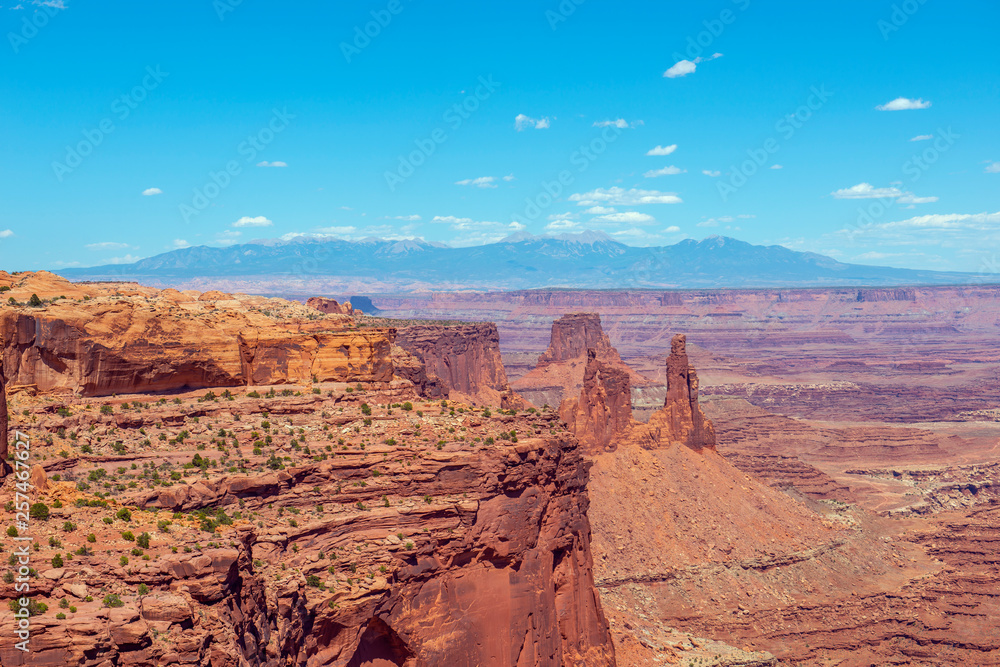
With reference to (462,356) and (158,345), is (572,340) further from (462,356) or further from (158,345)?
(158,345)

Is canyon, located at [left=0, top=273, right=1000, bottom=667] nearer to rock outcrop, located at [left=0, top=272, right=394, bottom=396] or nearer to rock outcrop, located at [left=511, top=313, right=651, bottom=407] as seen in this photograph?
rock outcrop, located at [left=0, top=272, right=394, bottom=396]

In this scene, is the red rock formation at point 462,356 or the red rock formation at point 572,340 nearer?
the red rock formation at point 462,356

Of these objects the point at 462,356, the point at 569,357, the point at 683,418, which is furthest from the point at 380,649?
the point at 569,357

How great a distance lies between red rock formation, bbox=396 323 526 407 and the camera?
103 metres

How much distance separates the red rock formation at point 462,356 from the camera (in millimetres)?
103188

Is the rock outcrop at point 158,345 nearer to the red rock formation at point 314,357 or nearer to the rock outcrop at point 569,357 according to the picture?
the red rock formation at point 314,357

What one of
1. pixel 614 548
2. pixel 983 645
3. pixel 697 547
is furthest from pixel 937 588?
pixel 614 548

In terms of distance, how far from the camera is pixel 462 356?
364 feet

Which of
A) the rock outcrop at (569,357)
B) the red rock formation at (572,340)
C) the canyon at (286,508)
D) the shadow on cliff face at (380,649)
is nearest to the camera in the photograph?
the canyon at (286,508)

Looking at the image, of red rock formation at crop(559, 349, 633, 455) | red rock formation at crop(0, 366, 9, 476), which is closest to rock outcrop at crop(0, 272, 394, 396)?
red rock formation at crop(0, 366, 9, 476)

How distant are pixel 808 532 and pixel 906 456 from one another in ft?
224

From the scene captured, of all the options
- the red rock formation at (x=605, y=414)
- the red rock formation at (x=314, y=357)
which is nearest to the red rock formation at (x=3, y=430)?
the red rock formation at (x=314, y=357)

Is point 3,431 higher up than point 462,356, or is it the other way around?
point 3,431

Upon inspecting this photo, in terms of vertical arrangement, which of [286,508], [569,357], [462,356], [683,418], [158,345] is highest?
[158,345]
